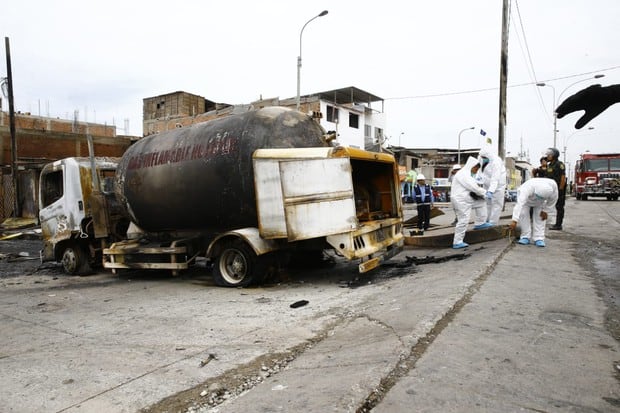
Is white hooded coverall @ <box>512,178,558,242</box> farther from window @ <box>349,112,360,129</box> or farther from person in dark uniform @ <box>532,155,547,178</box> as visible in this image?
window @ <box>349,112,360,129</box>

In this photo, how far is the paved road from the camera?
8.93 ft

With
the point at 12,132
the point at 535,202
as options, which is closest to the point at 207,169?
the point at 535,202

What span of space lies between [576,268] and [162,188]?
6425mm

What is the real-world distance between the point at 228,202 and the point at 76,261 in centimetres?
422

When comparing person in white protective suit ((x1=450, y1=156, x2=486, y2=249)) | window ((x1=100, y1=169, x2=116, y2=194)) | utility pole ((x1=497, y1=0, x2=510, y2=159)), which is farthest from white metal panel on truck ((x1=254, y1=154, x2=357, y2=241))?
utility pole ((x1=497, y1=0, x2=510, y2=159))

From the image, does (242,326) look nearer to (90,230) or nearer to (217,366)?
(217,366)

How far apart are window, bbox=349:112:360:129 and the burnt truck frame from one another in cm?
3355

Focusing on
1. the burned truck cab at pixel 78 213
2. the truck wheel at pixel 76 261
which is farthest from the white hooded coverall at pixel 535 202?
the truck wheel at pixel 76 261

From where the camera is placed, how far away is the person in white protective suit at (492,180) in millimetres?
8969

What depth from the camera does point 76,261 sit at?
912 cm

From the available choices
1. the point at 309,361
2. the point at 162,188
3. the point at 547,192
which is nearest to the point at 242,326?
the point at 309,361

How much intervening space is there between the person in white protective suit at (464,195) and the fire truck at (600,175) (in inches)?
934

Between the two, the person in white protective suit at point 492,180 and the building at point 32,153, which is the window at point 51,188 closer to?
the person in white protective suit at point 492,180

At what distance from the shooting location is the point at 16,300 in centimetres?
684
